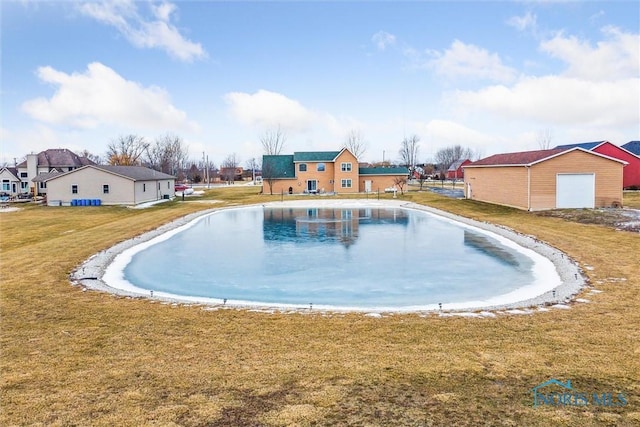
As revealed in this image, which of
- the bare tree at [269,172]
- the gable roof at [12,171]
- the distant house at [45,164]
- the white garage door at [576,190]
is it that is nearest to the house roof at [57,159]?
the distant house at [45,164]

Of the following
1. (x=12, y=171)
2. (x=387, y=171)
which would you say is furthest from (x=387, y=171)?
(x=12, y=171)

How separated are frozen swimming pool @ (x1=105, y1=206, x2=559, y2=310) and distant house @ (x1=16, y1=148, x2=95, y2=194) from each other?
3882 cm

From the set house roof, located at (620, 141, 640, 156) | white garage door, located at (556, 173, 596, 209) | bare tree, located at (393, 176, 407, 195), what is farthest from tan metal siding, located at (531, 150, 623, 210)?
house roof, located at (620, 141, 640, 156)

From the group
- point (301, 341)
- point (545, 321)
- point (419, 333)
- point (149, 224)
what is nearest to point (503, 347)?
point (419, 333)

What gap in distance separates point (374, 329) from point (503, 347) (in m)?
2.04

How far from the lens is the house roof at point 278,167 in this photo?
49969 millimetres

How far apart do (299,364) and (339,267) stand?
804 centimetres

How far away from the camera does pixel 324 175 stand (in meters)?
50.6

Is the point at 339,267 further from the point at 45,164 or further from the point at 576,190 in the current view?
the point at 45,164

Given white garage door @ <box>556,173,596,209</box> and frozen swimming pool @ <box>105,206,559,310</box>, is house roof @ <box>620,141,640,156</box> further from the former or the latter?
frozen swimming pool @ <box>105,206,559,310</box>

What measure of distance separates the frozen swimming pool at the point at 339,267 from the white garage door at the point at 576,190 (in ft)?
27.1

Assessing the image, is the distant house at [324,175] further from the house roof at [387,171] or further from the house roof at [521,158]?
the house roof at [521,158]

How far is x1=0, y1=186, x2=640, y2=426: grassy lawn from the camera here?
15.6 ft

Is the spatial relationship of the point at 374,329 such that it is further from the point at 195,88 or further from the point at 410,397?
the point at 195,88
